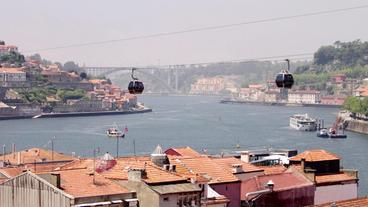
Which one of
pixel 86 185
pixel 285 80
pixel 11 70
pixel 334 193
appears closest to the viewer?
pixel 285 80

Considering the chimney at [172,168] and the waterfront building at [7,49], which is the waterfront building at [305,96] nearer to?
the waterfront building at [7,49]

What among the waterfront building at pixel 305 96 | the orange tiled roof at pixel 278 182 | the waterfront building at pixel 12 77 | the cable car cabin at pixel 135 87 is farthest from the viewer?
the waterfront building at pixel 305 96

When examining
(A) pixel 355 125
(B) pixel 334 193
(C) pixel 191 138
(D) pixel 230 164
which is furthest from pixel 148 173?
(A) pixel 355 125

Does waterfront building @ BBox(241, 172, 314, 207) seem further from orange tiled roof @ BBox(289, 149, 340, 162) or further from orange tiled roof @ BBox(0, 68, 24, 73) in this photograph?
orange tiled roof @ BBox(0, 68, 24, 73)

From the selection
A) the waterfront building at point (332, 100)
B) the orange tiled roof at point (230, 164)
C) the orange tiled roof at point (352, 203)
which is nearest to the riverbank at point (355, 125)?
the waterfront building at point (332, 100)

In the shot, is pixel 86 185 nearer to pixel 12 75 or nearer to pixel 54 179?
pixel 54 179

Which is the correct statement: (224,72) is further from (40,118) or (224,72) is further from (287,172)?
(287,172)
